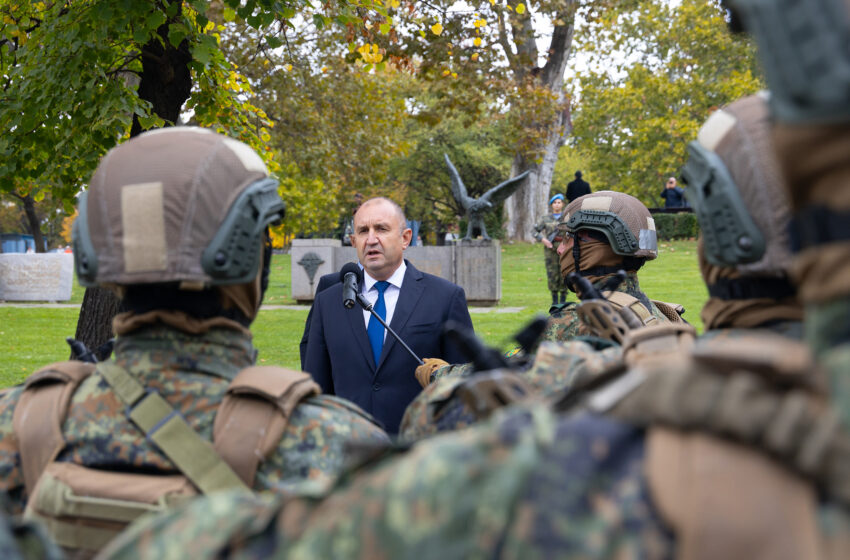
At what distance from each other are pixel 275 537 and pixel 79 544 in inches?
40.9

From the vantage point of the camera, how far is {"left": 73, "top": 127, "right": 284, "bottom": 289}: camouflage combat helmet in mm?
2342

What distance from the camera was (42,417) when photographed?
229cm

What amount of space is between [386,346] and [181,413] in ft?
9.95

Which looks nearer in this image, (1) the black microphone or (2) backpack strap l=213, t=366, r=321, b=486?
(2) backpack strap l=213, t=366, r=321, b=486

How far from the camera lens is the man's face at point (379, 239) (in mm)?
5707

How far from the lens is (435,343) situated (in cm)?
548

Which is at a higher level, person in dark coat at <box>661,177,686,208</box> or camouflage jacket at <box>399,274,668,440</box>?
person in dark coat at <box>661,177,686,208</box>

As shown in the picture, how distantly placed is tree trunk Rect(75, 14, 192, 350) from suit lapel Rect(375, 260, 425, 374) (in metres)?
2.80

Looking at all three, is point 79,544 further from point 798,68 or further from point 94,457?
point 798,68

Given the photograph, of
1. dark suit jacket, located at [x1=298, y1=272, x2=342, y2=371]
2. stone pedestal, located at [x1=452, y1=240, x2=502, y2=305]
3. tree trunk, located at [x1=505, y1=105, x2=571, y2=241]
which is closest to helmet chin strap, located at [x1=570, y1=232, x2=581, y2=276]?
dark suit jacket, located at [x1=298, y1=272, x2=342, y2=371]

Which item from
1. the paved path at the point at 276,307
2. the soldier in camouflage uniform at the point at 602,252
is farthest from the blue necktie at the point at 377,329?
the paved path at the point at 276,307

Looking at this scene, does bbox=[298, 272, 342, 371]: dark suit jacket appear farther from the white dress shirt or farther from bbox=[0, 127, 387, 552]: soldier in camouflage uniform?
bbox=[0, 127, 387, 552]: soldier in camouflage uniform

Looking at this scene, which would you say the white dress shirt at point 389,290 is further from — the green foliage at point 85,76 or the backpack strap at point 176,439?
the backpack strap at point 176,439

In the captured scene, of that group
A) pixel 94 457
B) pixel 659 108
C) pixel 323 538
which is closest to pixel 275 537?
pixel 323 538
